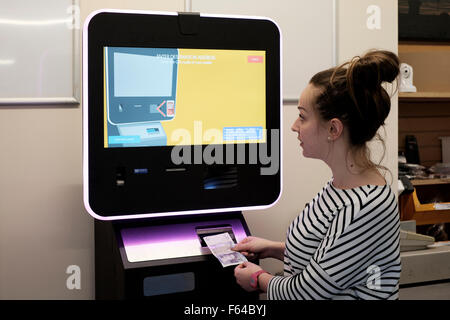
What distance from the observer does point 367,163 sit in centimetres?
153

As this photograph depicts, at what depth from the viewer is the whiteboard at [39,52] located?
2.05m

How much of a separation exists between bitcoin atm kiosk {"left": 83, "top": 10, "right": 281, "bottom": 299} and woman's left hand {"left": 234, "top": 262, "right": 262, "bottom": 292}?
5 cm

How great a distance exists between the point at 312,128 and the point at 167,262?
2.09 feet

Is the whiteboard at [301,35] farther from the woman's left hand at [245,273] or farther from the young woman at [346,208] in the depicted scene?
the woman's left hand at [245,273]

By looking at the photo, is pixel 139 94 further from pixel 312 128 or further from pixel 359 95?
pixel 359 95

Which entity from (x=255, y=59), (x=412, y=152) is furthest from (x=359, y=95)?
(x=412, y=152)

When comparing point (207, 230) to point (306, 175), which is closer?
point (207, 230)

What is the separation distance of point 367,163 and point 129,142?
32.0 inches

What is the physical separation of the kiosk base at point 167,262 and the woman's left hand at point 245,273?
0.05 m

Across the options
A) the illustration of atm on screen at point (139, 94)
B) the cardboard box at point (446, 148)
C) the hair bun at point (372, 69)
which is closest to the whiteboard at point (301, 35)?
the illustration of atm on screen at point (139, 94)

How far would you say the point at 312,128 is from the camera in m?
1.56

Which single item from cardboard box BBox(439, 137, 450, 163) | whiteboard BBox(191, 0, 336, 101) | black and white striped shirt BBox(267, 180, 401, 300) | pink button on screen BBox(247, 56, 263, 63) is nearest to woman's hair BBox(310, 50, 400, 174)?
black and white striped shirt BBox(267, 180, 401, 300)
